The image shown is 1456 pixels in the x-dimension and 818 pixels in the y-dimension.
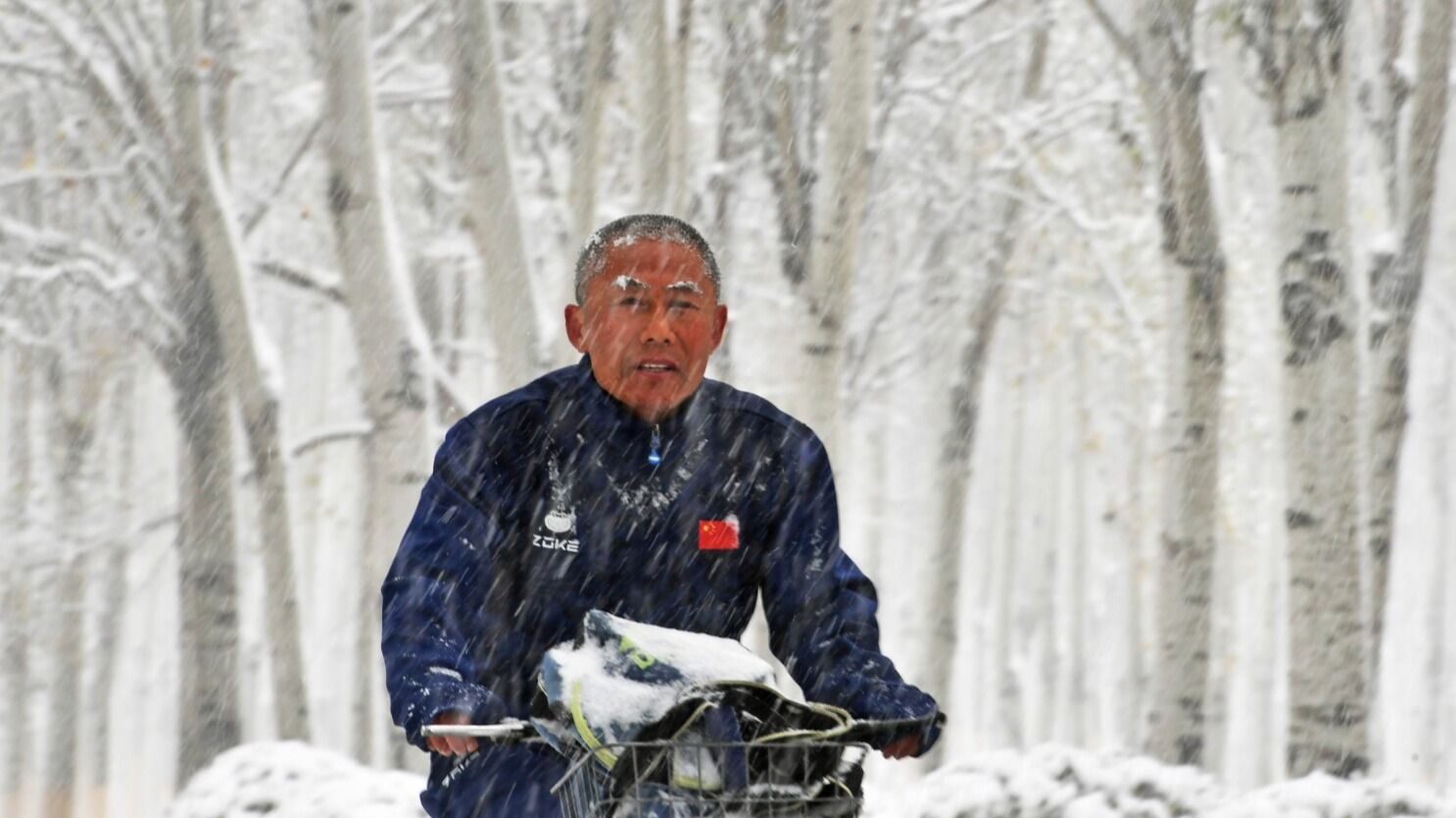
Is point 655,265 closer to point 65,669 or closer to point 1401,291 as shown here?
point 1401,291

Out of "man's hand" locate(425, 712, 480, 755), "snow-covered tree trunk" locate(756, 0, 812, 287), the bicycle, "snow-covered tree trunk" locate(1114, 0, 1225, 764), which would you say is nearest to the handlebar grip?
"man's hand" locate(425, 712, 480, 755)

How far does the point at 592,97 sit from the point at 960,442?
862cm

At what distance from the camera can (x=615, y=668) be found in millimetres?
2982

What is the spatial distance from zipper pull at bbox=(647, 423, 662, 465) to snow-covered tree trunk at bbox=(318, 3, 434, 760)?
27.1ft

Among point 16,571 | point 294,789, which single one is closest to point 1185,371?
point 294,789

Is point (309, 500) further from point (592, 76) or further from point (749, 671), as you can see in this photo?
point (749, 671)

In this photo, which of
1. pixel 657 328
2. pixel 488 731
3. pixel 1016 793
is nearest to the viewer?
pixel 488 731

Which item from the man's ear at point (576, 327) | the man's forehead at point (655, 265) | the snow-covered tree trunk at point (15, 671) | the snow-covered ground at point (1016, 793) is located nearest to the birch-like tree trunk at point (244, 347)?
the snow-covered ground at point (1016, 793)

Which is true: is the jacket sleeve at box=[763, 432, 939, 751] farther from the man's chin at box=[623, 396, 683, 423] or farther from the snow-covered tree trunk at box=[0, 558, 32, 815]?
the snow-covered tree trunk at box=[0, 558, 32, 815]

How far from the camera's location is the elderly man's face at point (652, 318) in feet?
11.9

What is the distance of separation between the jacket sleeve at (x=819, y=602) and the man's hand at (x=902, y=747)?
149 millimetres

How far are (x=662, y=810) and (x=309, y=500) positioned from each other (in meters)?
Answer: 26.1

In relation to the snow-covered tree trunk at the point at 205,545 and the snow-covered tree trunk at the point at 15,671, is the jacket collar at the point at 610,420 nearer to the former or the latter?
the snow-covered tree trunk at the point at 205,545

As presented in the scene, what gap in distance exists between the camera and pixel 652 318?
3631 millimetres
